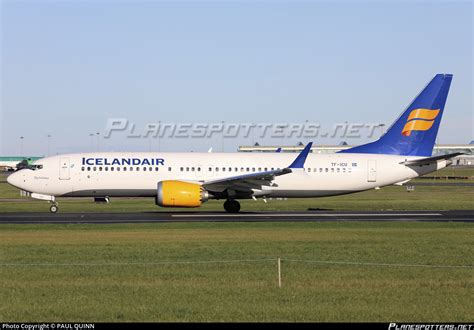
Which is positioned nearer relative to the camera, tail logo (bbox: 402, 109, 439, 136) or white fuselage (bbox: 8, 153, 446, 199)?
white fuselage (bbox: 8, 153, 446, 199)

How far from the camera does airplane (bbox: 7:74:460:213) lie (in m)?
41.8

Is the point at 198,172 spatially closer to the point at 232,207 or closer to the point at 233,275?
the point at 232,207

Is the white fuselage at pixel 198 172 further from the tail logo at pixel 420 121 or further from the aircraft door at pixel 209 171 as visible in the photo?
the tail logo at pixel 420 121

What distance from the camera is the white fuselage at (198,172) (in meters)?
41.9

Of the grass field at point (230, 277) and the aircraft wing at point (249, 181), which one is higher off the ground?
the aircraft wing at point (249, 181)

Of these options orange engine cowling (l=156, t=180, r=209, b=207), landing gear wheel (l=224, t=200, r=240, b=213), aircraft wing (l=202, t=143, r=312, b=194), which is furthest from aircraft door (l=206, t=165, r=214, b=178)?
orange engine cowling (l=156, t=180, r=209, b=207)

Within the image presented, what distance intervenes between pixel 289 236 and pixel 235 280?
10.4 m

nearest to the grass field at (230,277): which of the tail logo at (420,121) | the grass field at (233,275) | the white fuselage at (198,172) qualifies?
the grass field at (233,275)

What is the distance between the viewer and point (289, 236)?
90.5 ft

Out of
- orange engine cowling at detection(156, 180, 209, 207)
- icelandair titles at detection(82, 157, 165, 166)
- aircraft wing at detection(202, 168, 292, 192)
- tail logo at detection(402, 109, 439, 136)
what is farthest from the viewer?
tail logo at detection(402, 109, 439, 136)

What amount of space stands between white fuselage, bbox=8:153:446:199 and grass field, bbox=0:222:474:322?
12.6m

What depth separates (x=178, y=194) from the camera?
1534 inches

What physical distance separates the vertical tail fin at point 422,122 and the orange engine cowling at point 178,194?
14190mm

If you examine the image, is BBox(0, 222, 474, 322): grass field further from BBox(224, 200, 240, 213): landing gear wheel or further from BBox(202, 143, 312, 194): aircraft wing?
BBox(224, 200, 240, 213): landing gear wheel
